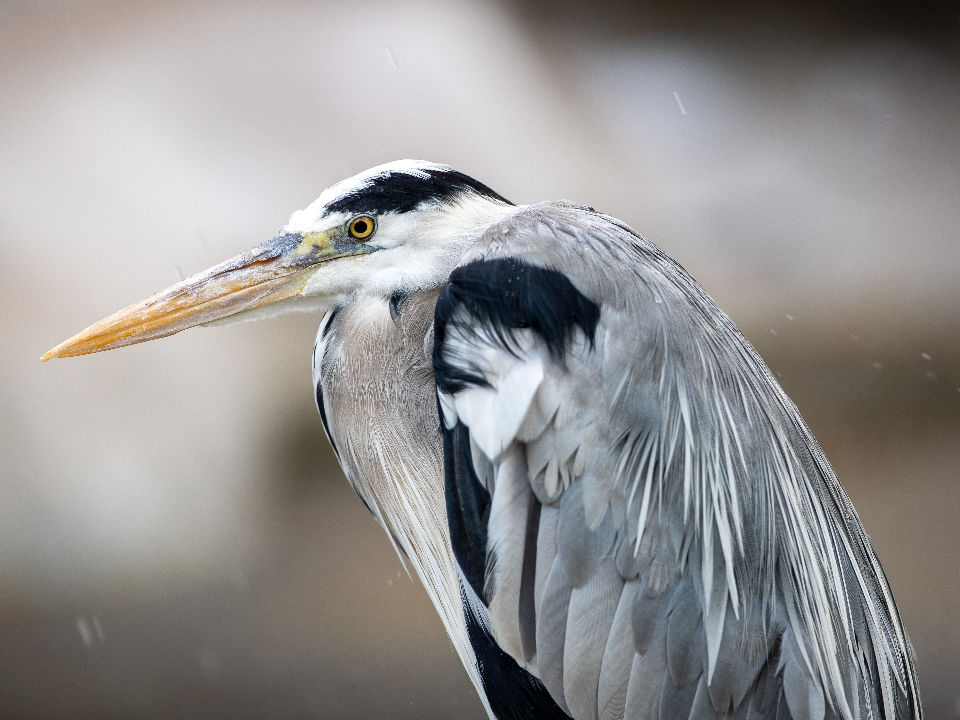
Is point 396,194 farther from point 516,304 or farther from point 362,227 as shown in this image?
point 516,304

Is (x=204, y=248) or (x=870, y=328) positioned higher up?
(x=204, y=248)

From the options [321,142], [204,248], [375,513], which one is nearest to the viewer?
[375,513]

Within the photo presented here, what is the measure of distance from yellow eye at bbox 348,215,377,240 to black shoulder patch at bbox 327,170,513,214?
0.04ft

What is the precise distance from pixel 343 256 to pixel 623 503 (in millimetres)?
475

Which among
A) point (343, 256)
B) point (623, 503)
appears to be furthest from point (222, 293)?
point (623, 503)

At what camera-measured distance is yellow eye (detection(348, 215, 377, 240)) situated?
98 cm

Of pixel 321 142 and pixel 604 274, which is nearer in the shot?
pixel 604 274

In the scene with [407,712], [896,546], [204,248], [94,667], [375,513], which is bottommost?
[896,546]

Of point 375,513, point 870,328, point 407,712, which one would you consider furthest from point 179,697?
point 870,328

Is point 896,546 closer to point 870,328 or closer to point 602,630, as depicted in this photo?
point 870,328

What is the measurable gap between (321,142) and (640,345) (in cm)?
187

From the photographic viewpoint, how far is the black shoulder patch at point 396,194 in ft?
3.16

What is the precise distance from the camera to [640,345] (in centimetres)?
83

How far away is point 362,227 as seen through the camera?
982mm
